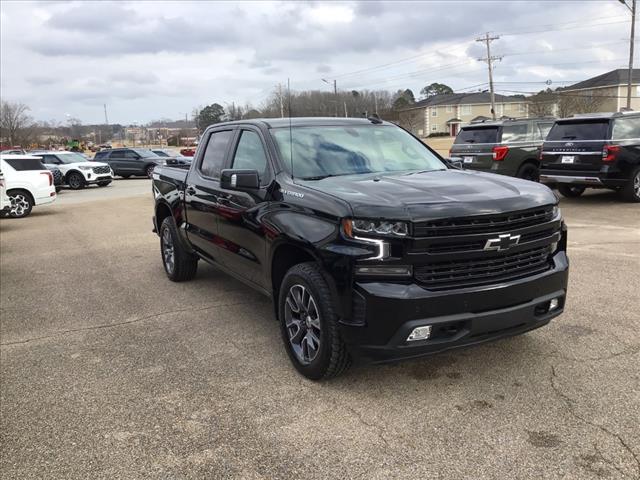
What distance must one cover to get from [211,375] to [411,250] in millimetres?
1785

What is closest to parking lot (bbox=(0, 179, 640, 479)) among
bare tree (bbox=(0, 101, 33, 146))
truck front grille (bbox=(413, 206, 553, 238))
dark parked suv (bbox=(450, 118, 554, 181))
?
truck front grille (bbox=(413, 206, 553, 238))

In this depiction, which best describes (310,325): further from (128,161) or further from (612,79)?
(612,79)

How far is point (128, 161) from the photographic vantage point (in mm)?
30062

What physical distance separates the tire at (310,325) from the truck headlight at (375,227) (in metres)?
0.41

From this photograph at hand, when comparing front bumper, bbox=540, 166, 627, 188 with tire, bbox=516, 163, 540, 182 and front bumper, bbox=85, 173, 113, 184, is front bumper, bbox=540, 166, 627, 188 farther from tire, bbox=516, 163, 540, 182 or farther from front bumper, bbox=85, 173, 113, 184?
front bumper, bbox=85, 173, 113, 184

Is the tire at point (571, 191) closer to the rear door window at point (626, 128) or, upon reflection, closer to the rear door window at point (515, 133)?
the rear door window at point (515, 133)

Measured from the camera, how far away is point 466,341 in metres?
3.33

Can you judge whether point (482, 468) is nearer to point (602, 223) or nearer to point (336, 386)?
point (336, 386)

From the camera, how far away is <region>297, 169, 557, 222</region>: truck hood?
3.28 m

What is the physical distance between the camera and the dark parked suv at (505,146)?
12977mm

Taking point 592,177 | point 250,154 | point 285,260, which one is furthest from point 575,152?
point 285,260

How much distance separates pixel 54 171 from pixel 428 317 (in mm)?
23695

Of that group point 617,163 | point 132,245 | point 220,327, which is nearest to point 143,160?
point 132,245

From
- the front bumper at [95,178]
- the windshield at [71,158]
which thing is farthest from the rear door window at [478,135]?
the windshield at [71,158]
